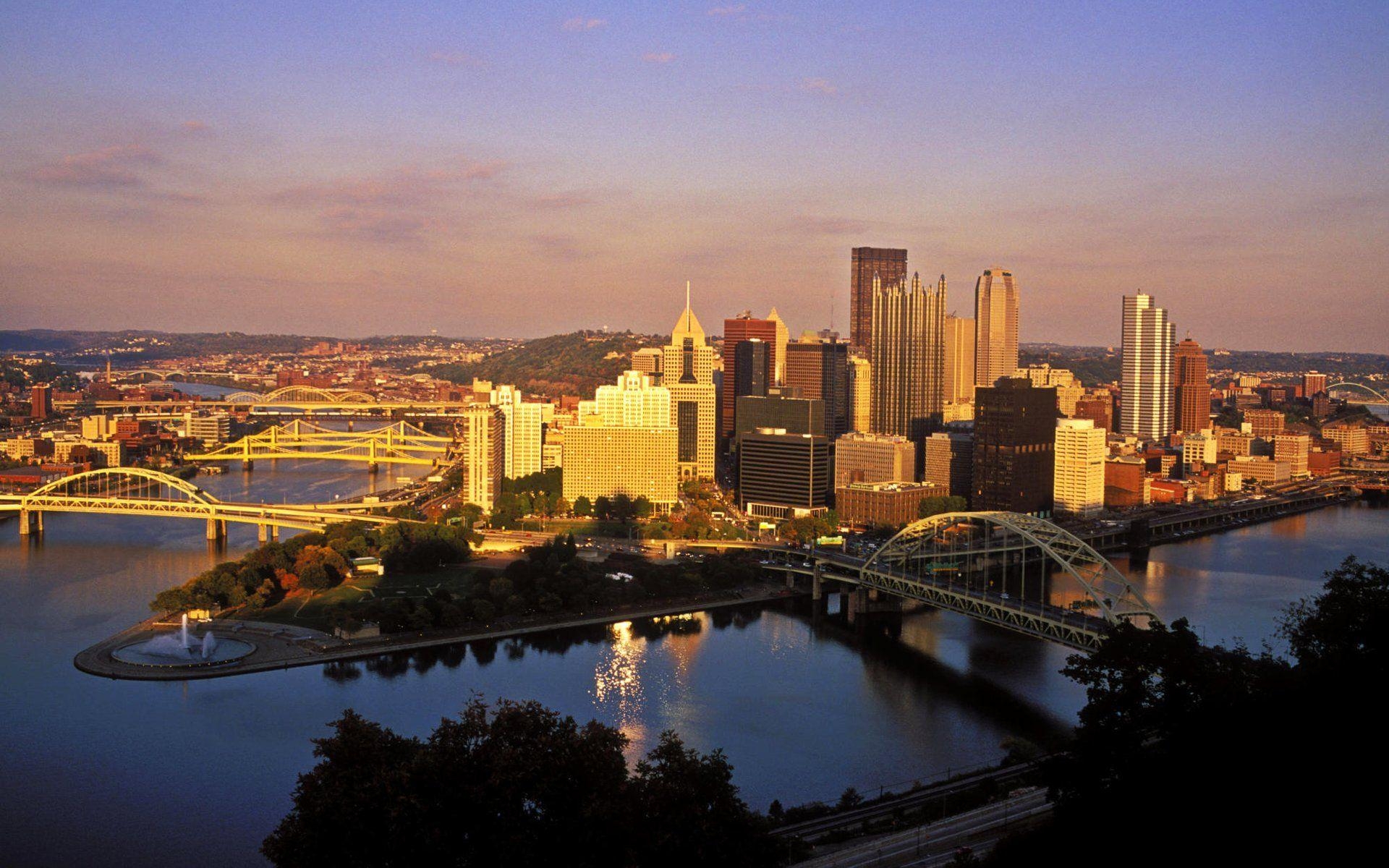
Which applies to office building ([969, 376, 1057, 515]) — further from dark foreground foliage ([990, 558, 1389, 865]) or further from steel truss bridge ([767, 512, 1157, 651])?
dark foreground foliage ([990, 558, 1389, 865])

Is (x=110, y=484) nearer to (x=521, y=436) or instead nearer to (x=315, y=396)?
(x=521, y=436)

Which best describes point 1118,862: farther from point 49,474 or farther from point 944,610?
point 49,474

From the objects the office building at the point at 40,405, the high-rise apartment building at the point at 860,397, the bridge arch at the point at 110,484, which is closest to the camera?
the bridge arch at the point at 110,484

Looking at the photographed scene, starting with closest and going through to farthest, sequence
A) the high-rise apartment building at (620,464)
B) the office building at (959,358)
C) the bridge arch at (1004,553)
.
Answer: the bridge arch at (1004,553) < the high-rise apartment building at (620,464) < the office building at (959,358)

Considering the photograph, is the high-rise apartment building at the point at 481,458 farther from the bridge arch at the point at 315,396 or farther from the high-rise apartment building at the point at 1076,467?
the bridge arch at the point at 315,396

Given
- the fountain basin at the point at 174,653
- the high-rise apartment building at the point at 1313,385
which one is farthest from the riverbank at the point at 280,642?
the high-rise apartment building at the point at 1313,385

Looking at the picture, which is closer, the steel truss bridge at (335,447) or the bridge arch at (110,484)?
the bridge arch at (110,484)

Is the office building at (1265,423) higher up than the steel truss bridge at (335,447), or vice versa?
the office building at (1265,423)

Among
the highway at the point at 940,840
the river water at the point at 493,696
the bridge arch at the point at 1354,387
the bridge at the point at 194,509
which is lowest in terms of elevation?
the river water at the point at 493,696

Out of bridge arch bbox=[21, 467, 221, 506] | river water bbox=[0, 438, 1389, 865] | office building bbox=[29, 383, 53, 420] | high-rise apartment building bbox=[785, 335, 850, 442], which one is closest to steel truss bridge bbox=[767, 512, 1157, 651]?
river water bbox=[0, 438, 1389, 865]

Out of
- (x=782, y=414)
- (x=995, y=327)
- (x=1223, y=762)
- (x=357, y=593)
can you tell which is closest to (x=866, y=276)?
(x=995, y=327)
